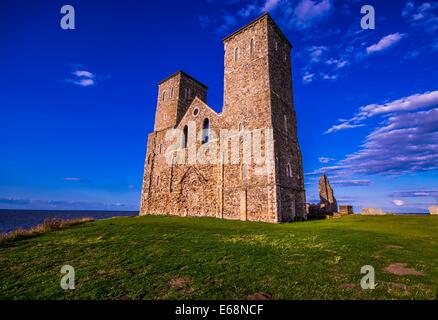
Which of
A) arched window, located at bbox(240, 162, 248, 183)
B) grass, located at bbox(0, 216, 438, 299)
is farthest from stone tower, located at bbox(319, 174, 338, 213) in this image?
grass, located at bbox(0, 216, 438, 299)

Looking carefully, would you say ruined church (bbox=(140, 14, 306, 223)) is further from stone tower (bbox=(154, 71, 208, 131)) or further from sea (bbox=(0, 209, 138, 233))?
sea (bbox=(0, 209, 138, 233))

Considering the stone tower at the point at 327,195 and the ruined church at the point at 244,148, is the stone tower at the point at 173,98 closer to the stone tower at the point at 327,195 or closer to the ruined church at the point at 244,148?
the ruined church at the point at 244,148

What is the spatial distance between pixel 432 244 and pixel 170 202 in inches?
1005

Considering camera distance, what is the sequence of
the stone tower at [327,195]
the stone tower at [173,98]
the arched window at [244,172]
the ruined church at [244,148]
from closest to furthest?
the ruined church at [244,148]
the arched window at [244,172]
the stone tower at [327,195]
the stone tower at [173,98]

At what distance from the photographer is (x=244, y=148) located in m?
23.6

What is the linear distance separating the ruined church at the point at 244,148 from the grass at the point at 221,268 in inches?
431

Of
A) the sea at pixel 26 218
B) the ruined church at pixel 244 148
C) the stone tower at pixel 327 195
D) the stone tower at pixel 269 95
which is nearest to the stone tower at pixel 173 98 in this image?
the ruined church at pixel 244 148

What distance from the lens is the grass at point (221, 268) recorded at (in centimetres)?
537

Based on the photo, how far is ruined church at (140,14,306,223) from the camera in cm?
2184

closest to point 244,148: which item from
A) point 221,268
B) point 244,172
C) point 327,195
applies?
point 244,172

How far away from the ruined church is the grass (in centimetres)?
1094

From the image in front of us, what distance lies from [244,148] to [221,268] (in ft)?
57.5

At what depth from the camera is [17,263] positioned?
27.1 ft

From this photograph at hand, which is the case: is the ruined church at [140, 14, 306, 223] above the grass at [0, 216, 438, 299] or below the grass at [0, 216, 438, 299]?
above
